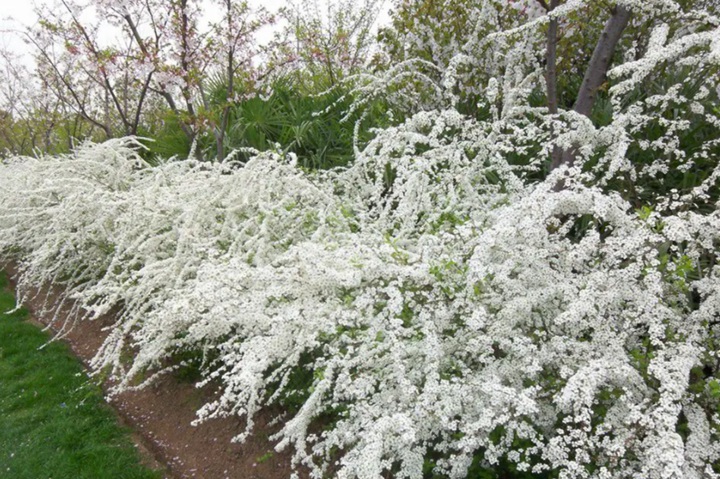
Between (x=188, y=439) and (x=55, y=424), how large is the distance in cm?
113

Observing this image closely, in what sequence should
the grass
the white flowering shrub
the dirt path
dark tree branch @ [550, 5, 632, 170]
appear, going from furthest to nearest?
dark tree branch @ [550, 5, 632, 170], the grass, the dirt path, the white flowering shrub

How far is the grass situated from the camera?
3.32 m

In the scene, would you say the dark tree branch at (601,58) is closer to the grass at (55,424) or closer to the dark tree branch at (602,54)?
the dark tree branch at (602,54)

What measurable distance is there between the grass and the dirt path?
11cm

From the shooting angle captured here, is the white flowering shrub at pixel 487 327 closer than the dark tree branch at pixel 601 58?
Yes

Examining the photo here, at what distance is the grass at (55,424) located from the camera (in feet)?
10.9

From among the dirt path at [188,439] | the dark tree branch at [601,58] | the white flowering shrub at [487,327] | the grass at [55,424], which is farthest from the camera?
the dark tree branch at [601,58]

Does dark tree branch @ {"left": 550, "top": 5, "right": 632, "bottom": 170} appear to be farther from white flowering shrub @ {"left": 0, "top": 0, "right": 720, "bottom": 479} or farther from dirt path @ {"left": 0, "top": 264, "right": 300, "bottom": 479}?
dirt path @ {"left": 0, "top": 264, "right": 300, "bottom": 479}

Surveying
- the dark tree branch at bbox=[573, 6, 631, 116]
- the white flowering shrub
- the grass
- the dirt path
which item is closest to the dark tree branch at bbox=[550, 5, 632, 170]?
the dark tree branch at bbox=[573, 6, 631, 116]

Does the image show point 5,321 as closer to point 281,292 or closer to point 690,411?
point 281,292

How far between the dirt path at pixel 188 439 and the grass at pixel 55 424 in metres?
0.11

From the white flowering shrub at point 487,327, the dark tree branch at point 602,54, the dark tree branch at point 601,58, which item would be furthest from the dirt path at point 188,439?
the dark tree branch at point 602,54

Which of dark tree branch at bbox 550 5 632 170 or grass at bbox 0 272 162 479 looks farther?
dark tree branch at bbox 550 5 632 170

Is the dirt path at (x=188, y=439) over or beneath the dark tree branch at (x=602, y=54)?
beneath
